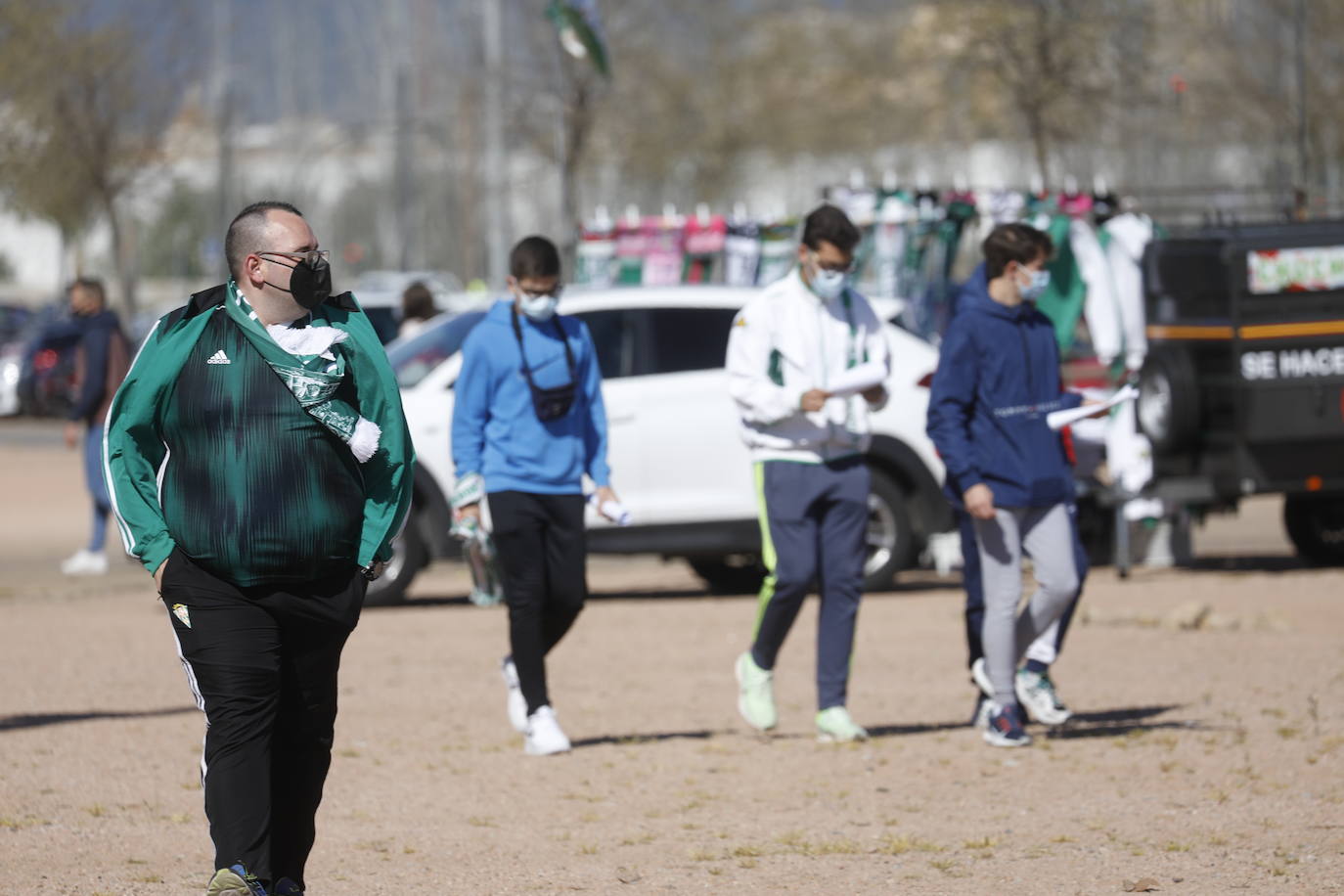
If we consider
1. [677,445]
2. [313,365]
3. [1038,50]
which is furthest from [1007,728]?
[1038,50]

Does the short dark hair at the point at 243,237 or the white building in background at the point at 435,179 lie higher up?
the white building in background at the point at 435,179

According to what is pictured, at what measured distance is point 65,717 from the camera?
29.6 ft

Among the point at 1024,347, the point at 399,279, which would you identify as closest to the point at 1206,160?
the point at 399,279

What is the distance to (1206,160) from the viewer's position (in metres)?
41.5

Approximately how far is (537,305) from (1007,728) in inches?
89.9

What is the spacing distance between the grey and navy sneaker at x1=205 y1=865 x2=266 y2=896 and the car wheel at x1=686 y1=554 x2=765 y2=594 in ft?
30.5

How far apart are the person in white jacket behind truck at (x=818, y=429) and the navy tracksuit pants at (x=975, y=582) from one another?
1.25 feet

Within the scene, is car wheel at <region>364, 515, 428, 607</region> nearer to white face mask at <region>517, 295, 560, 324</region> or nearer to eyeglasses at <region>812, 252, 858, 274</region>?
white face mask at <region>517, 295, 560, 324</region>

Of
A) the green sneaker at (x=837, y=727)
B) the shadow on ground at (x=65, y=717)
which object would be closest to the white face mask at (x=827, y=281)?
the green sneaker at (x=837, y=727)

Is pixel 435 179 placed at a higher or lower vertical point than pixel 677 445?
higher

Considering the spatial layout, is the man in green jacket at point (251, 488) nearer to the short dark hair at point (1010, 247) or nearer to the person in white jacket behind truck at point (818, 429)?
the person in white jacket behind truck at point (818, 429)

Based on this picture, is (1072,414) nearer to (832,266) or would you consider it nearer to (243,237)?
(832,266)

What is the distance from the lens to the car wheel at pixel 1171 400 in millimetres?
13266

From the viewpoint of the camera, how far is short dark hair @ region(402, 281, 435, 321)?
15656 mm
